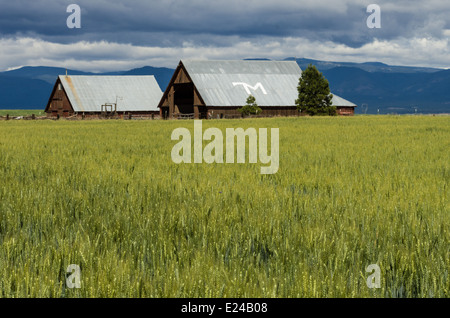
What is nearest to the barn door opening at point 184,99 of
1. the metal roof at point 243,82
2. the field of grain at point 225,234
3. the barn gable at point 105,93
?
the metal roof at point 243,82

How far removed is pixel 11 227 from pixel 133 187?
108 inches

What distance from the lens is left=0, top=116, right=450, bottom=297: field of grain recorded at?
3.40 m

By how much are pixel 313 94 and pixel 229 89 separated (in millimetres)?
10628

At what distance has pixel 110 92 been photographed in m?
75.2

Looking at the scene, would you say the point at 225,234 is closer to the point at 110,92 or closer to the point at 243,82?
the point at 243,82

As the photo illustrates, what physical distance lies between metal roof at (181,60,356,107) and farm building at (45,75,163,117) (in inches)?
448

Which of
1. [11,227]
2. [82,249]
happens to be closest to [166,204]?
[11,227]

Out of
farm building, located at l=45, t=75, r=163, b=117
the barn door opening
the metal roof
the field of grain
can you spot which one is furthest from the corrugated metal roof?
the field of grain

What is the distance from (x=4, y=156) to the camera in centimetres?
1352

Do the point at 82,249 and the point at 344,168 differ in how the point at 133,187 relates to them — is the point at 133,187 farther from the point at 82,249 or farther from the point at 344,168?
the point at 344,168

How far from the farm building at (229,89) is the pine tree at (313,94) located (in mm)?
2277

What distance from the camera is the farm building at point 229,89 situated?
211ft

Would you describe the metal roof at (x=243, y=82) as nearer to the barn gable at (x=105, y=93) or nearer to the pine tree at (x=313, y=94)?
the pine tree at (x=313, y=94)

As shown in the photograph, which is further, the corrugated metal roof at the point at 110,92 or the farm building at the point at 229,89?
the corrugated metal roof at the point at 110,92
